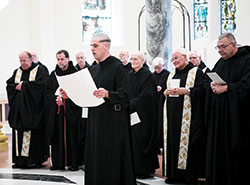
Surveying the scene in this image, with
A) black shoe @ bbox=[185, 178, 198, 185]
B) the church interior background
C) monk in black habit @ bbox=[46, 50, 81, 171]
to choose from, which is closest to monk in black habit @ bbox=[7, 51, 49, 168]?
monk in black habit @ bbox=[46, 50, 81, 171]

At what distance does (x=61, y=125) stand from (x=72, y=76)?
10.9 feet

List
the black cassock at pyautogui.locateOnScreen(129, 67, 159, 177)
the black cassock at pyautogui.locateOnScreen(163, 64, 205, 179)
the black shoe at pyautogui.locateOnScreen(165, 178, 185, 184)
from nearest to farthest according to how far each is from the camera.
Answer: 1. the black cassock at pyautogui.locateOnScreen(163, 64, 205, 179)
2. the black shoe at pyautogui.locateOnScreen(165, 178, 185, 184)
3. the black cassock at pyautogui.locateOnScreen(129, 67, 159, 177)

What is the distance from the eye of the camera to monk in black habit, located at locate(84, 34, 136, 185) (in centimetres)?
588

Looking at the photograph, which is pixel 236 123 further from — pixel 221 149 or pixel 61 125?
pixel 61 125

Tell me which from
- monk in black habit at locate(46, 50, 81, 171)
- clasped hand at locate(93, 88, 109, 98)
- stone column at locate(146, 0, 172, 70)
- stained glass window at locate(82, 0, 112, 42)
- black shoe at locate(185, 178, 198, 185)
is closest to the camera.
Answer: clasped hand at locate(93, 88, 109, 98)

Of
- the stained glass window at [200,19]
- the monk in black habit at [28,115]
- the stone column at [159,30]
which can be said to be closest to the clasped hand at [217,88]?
the monk in black habit at [28,115]

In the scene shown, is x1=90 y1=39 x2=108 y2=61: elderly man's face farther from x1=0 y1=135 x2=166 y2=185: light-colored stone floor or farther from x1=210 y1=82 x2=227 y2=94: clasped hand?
x1=0 y1=135 x2=166 y2=185: light-colored stone floor

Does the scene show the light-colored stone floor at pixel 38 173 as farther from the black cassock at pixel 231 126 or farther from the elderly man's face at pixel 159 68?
the elderly man's face at pixel 159 68

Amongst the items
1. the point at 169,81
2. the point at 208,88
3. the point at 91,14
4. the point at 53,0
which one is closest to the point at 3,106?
the point at 53,0

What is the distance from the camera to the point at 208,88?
21.6 ft

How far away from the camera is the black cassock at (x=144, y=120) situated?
8.02 metres

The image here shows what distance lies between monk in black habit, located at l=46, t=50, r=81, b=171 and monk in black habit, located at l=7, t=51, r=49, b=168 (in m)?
0.26

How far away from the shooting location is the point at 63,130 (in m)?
8.85

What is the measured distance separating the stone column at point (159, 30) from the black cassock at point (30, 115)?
12.9 feet
